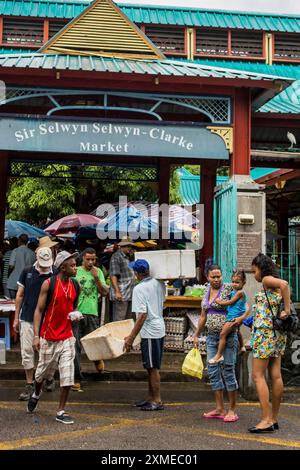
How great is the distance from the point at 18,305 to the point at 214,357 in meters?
2.58

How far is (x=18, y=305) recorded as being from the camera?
7.98 m

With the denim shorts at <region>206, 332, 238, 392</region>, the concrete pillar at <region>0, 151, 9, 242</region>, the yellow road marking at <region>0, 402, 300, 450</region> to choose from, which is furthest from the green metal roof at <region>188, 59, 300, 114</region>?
the yellow road marking at <region>0, 402, 300, 450</region>

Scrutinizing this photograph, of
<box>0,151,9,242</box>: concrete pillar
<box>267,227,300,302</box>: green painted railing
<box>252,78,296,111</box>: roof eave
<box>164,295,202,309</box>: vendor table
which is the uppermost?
<box>252,78,296,111</box>: roof eave

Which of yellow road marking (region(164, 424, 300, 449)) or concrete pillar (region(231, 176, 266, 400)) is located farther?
concrete pillar (region(231, 176, 266, 400))

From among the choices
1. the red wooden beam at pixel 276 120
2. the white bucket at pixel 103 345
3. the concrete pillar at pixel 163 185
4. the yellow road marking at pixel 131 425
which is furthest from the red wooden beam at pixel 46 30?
the yellow road marking at pixel 131 425

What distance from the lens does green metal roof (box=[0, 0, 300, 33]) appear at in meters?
17.6

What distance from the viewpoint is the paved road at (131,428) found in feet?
19.3

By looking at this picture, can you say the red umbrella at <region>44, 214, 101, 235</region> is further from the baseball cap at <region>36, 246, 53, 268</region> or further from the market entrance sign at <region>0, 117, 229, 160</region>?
the baseball cap at <region>36, 246, 53, 268</region>

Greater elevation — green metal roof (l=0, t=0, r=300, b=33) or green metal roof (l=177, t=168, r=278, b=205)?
green metal roof (l=0, t=0, r=300, b=33)

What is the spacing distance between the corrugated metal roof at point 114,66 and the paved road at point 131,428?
473cm

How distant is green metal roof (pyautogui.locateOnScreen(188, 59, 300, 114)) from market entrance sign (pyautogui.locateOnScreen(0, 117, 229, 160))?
185 cm

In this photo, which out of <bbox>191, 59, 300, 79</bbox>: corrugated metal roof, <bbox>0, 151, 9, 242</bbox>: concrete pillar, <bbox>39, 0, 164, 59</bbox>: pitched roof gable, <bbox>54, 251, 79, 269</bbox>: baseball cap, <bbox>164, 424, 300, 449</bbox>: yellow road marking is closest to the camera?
<bbox>164, 424, 300, 449</bbox>: yellow road marking
